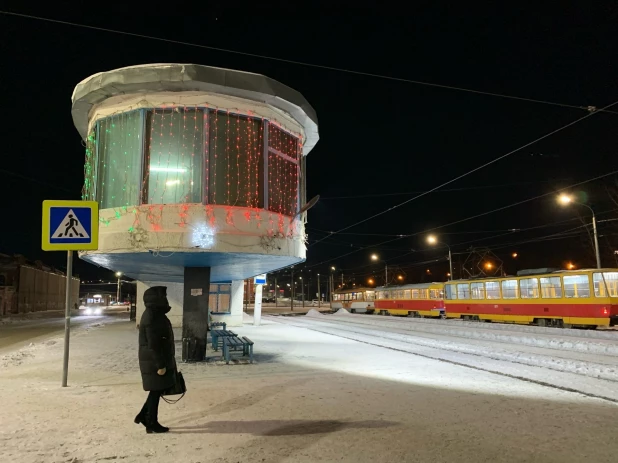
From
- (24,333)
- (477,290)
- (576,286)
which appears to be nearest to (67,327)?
(24,333)

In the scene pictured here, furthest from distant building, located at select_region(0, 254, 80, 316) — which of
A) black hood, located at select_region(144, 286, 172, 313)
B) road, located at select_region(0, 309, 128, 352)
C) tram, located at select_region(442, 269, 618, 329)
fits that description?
black hood, located at select_region(144, 286, 172, 313)

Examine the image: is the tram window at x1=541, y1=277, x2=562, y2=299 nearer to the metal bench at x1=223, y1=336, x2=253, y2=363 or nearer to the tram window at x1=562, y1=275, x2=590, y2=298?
the tram window at x1=562, y1=275, x2=590, y2=298

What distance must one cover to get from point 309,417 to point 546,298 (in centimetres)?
2307

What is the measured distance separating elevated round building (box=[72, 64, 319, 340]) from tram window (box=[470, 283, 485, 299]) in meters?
22.8

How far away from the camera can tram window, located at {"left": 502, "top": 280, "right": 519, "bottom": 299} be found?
91.2 ft

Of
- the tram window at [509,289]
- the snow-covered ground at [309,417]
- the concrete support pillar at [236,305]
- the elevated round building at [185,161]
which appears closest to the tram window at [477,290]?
the tram window at [509,289]

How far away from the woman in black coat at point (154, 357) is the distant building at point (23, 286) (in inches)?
1840

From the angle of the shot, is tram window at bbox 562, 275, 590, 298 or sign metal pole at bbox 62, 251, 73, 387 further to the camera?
tram window at bbox 562, 275, 590, 298

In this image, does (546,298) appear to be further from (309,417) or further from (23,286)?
(23,286)

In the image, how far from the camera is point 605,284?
73.6ft

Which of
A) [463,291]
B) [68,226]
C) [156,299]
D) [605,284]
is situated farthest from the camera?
[463,291]

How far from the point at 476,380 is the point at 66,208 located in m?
8.45

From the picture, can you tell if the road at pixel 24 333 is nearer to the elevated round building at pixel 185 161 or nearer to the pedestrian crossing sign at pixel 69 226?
the elevated round building at pixel 185 161

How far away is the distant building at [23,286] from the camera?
47263 mm
